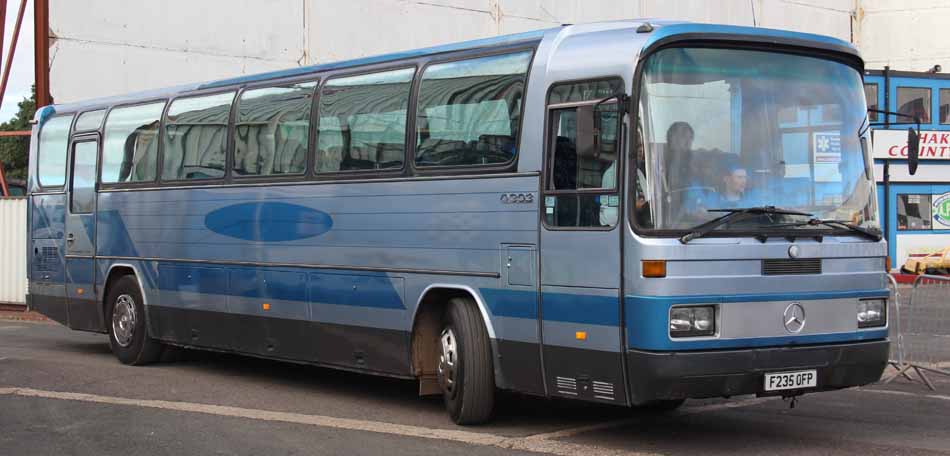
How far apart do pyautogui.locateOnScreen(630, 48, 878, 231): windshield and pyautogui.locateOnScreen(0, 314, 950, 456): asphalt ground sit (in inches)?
66.9

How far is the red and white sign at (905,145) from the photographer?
4366 cm

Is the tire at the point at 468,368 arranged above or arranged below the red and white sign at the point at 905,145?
below

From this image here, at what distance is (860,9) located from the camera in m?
50.7

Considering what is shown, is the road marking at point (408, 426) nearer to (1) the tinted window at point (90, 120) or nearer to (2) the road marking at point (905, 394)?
(2) the road marking at point (905, 394)

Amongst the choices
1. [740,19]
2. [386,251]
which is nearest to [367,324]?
[386,251]

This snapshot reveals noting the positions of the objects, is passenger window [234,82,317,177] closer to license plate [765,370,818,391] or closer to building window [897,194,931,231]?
license plate [765,370,818,391]

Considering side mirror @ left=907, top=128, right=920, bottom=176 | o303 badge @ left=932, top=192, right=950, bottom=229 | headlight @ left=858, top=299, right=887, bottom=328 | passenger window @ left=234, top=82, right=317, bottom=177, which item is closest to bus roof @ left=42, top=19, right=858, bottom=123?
passenger window @ left=234, top=82, right=317, bottom=177

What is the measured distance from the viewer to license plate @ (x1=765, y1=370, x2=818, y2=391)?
879 cm

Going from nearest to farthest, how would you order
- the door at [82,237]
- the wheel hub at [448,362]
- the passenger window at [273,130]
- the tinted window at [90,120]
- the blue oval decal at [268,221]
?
the wheel hub at [448,362] < the blue oval decal at [268,221] < the passenger window at [273,130] < the door at [82,237] < the tinted window at [90,120]

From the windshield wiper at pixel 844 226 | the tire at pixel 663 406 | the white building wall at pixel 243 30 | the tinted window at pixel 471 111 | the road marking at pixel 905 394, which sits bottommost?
the road marking at pixel 905 394

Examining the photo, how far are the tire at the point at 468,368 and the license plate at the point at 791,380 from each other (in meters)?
2.25

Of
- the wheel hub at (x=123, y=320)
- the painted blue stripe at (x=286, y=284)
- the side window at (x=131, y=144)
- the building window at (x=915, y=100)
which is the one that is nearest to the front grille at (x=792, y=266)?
the painted blue stripe at (x=286, y=284)

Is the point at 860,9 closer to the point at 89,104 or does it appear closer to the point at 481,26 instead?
the point at 481,26

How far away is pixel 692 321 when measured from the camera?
8.58m
